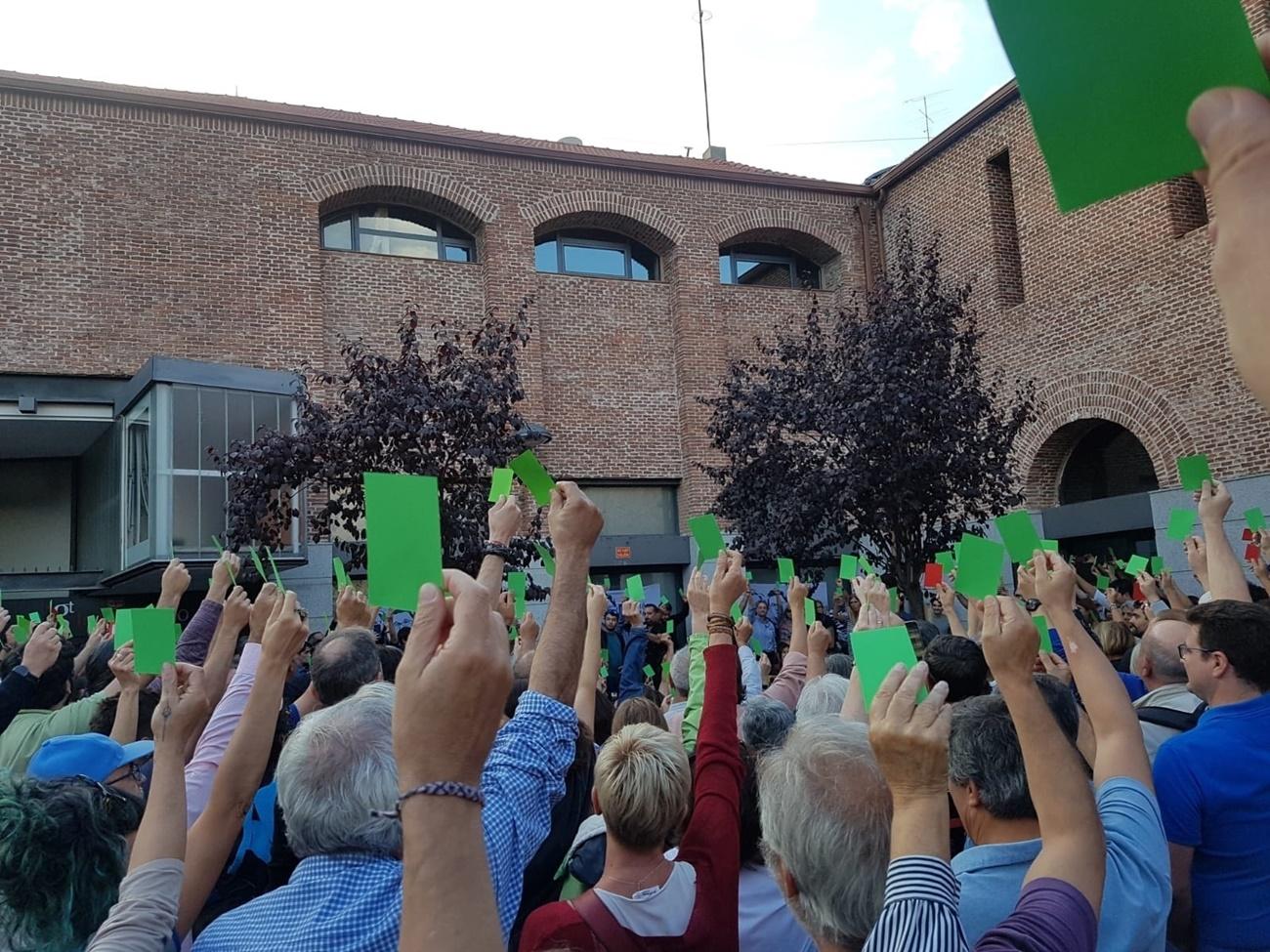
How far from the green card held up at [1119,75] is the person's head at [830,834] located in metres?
1.12

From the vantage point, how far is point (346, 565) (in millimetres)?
13367

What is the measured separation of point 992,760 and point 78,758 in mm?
2368

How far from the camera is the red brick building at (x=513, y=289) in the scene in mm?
13734

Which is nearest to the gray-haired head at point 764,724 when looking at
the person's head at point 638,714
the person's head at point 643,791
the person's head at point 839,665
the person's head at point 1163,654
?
the person's head at point 638,714

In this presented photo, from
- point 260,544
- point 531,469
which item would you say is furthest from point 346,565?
point 531,469

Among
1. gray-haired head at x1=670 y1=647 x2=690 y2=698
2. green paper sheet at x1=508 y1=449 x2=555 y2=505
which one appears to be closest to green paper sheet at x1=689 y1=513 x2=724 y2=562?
gray-haired head at x1=670 y1=647 x2=690 y2=698

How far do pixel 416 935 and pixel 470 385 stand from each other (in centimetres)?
979

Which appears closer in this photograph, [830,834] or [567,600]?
[830,834]

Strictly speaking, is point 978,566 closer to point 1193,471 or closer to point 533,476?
point 533,476

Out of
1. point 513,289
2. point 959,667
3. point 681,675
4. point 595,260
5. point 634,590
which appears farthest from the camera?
point 595,260

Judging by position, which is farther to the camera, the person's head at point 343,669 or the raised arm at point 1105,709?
the person's head at point 343,669

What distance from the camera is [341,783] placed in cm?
205

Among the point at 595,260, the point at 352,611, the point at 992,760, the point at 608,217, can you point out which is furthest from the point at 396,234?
the point at 992,760

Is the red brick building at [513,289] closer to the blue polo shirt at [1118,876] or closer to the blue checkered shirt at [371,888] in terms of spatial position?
the blue checkered shirt at [371,888]
